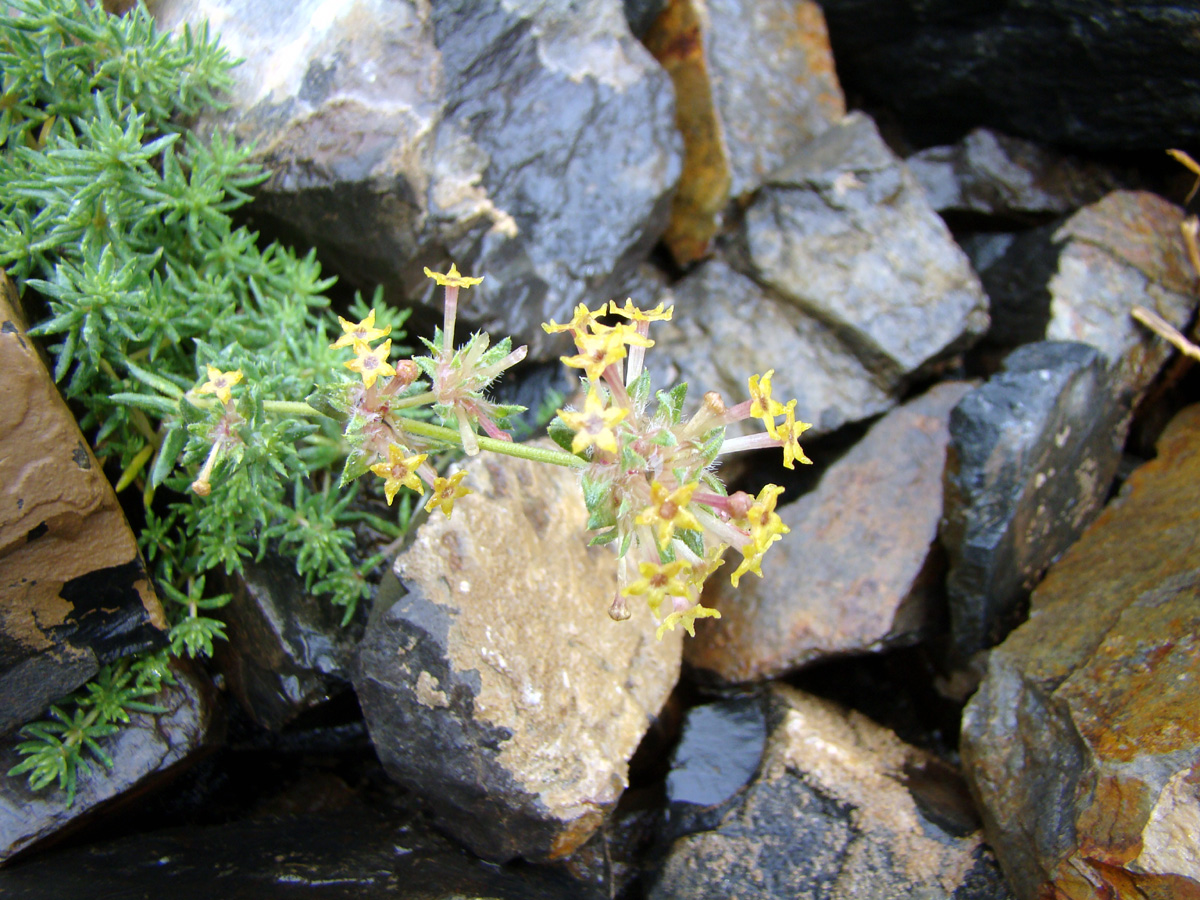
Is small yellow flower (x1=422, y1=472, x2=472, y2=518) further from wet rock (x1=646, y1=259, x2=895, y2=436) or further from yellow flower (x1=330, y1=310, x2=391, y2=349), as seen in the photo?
wet rock (x1=646, y1=259, x2=895, y2=436)

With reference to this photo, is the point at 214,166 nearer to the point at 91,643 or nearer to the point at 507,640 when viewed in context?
the point at 91,643

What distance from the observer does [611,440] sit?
8.59 feet

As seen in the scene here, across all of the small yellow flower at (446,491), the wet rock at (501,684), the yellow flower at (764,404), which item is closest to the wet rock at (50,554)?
the wet rock at (501,684)

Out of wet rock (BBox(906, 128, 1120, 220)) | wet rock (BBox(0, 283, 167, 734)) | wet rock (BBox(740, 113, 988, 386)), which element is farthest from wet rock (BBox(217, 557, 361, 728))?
wet rock (BBox(906, 128, 1120, 220))

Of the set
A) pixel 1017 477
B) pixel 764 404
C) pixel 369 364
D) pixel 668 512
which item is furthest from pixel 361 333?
pixel 1017 477

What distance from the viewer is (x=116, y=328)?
3.84m

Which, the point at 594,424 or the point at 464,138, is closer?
the point at 594,424

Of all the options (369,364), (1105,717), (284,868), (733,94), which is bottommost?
(1105,717)

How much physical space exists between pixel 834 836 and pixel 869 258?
12.1ft

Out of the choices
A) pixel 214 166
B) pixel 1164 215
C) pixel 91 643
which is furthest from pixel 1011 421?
pixel 91 643

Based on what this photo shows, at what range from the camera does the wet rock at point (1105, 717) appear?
10.7 ft

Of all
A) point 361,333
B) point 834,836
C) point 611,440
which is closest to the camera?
point 611,440

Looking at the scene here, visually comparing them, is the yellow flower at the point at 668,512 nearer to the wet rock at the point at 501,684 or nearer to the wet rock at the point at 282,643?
the wet rock at the point at 501,684

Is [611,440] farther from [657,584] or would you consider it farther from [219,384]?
[219,384]
